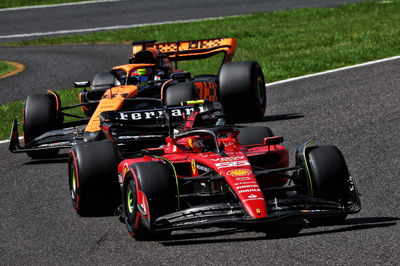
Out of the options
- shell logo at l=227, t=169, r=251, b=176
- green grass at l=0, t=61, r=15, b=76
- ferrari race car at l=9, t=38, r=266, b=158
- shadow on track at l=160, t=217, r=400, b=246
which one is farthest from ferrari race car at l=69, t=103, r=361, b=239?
green grass at l=0, t=61, r=15, b=76

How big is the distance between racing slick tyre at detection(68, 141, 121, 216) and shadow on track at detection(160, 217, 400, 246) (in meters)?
1.17

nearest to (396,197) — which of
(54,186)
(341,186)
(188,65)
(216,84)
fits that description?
(341,186)

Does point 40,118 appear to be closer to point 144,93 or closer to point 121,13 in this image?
point 144,93

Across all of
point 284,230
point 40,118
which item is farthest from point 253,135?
point 40,118

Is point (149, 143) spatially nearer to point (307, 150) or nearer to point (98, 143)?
point (98, 143)

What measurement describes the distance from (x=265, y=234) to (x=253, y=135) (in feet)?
7.06

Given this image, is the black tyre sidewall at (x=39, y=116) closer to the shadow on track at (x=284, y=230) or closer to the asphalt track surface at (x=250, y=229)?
the asphalt track surface at (x=250, y=229)

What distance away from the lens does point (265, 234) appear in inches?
293

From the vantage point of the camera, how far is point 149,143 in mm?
10617

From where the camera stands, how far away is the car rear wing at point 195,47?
14812mm

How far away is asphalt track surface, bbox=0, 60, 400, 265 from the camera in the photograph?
6867 millimetres

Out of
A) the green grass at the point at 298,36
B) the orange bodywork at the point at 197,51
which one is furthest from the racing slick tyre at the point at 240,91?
the green grass at the point at 298,36

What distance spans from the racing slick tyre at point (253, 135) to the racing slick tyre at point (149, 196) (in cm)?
197

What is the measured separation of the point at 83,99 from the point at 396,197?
6886 millimetres
